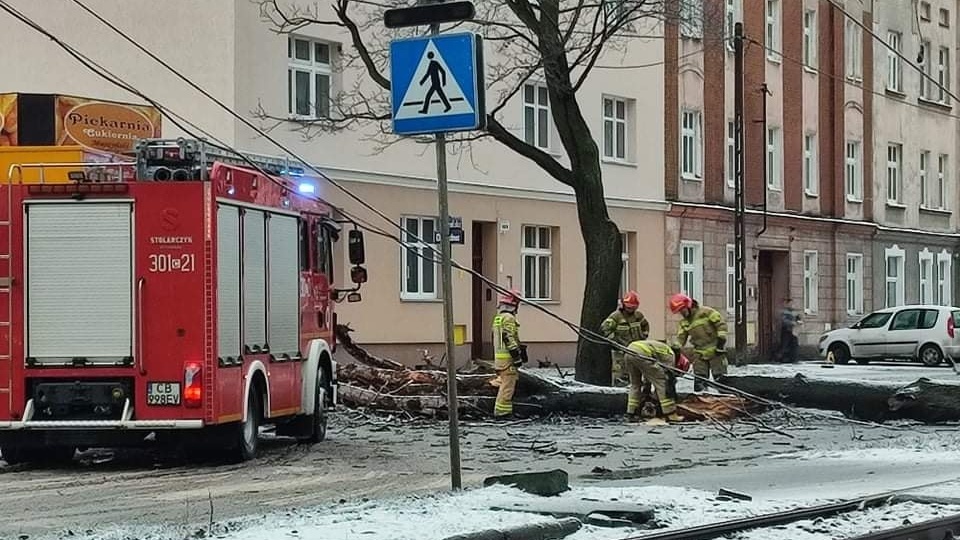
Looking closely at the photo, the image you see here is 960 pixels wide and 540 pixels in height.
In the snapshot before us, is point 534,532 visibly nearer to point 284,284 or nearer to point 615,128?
point 284,284

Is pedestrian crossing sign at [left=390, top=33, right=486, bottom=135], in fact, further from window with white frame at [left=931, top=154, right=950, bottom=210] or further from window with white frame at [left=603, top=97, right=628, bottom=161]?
window with white frame at [left=931, top=154, right=950, bottom=210]

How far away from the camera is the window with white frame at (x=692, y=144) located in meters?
37.6

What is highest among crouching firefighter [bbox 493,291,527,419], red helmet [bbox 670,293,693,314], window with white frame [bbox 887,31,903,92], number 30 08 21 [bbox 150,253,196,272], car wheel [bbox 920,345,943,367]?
window with white frame [bbox 887,31,903,92]

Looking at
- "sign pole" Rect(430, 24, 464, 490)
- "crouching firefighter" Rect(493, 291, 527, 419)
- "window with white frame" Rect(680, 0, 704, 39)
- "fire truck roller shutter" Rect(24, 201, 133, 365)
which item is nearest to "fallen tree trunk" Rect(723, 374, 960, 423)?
"crouching firefighter" Rect(493, 291, 527, 419)

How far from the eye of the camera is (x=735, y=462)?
15188 millimetres

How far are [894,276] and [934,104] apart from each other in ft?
19.6

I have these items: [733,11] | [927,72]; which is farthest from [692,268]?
[927,72]

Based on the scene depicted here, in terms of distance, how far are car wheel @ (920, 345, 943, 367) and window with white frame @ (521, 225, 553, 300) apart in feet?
32.9

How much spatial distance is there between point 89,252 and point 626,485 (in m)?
5.02

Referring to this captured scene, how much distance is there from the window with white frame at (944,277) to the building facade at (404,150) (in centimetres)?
1605

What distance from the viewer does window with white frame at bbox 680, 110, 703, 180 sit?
37.6 meters

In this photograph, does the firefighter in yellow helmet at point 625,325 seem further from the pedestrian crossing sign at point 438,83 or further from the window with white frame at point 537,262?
the pedestrian crossing sign at point 438,83

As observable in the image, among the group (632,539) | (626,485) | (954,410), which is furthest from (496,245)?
(632,539)

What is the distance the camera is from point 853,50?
44.5 m
